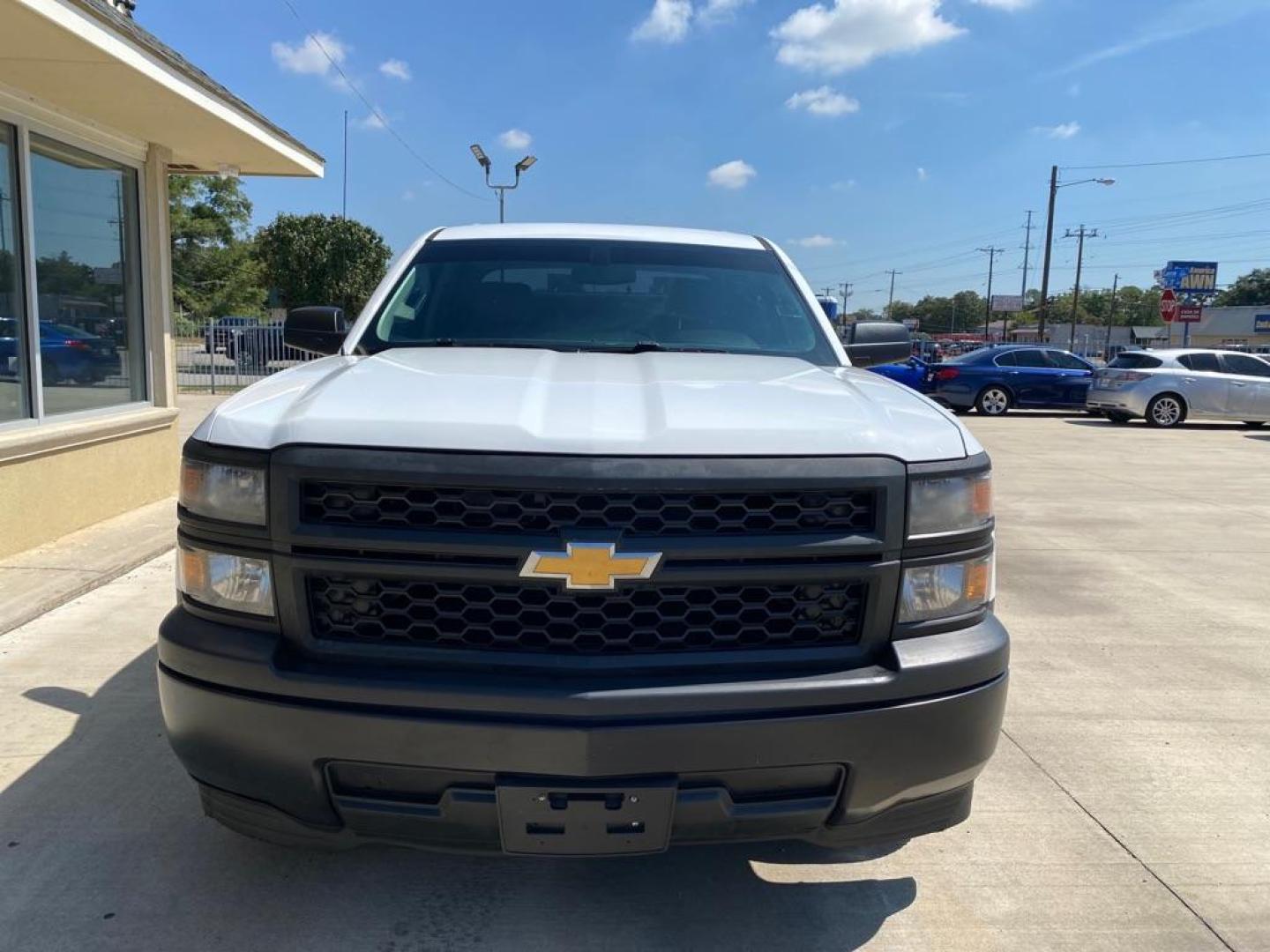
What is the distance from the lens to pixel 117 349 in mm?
7742

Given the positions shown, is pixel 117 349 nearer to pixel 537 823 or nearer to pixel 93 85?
pixel 93 85

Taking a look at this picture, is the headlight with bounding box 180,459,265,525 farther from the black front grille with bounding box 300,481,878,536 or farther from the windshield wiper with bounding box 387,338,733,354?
the windshield wiper with bounding box 387,338,733,354

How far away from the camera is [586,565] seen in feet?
6.80

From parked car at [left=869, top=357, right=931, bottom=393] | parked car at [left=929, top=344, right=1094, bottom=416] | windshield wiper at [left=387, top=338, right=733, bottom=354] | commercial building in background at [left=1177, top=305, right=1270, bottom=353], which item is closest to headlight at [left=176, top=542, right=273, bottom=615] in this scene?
windshield wiper at [left=387, top=338, right=733, bottom=354]

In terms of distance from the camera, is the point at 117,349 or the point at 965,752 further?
the point at 117,349

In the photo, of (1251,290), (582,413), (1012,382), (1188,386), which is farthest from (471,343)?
(1251,290)

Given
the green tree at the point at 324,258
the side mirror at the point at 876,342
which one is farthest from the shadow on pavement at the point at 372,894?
the green tree at the point at 324,258

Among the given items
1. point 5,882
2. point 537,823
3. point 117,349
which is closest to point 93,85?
point 117,349

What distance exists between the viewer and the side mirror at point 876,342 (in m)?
3.87

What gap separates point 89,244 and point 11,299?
3.68 feet

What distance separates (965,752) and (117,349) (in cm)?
754

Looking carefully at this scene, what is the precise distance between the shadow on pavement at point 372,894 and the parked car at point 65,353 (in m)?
4.10

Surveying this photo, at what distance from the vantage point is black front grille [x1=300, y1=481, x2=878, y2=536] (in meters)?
2.10

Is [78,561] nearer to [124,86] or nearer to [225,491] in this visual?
[124,86]
